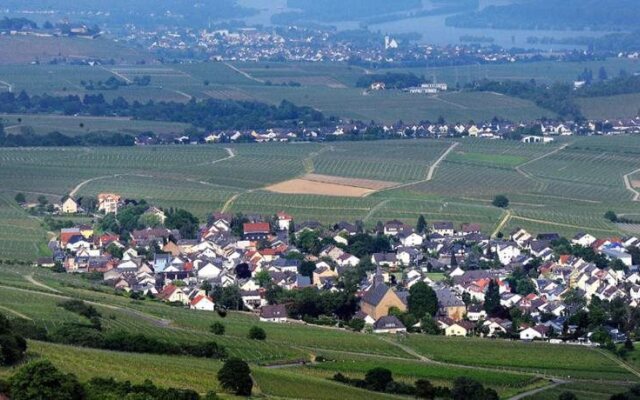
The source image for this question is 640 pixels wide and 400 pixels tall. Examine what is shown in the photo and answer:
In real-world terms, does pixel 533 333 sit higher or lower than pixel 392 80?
lower

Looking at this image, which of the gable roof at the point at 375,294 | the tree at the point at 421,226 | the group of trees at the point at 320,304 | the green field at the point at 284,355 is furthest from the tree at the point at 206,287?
the tree at the point at 421,226

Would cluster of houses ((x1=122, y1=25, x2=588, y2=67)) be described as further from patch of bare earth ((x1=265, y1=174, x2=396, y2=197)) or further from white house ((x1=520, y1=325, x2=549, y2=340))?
white house ((x1=520, y1=325, x2=549, y2=340))

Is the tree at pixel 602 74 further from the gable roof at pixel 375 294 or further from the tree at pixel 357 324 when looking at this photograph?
the tree at pixel 357 324

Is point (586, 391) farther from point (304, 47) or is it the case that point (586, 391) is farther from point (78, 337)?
point (304, 47)

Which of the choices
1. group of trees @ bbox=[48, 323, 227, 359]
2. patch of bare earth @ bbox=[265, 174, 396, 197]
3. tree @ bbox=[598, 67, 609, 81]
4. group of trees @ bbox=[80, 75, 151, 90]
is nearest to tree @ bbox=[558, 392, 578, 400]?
group of trees @ bbox=[48, 323, 227, 359]

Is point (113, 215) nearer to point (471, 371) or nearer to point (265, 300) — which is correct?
point (265, 300)

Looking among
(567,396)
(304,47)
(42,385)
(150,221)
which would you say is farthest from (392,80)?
(42,385)

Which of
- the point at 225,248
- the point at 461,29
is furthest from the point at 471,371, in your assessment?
the point at 461,29
